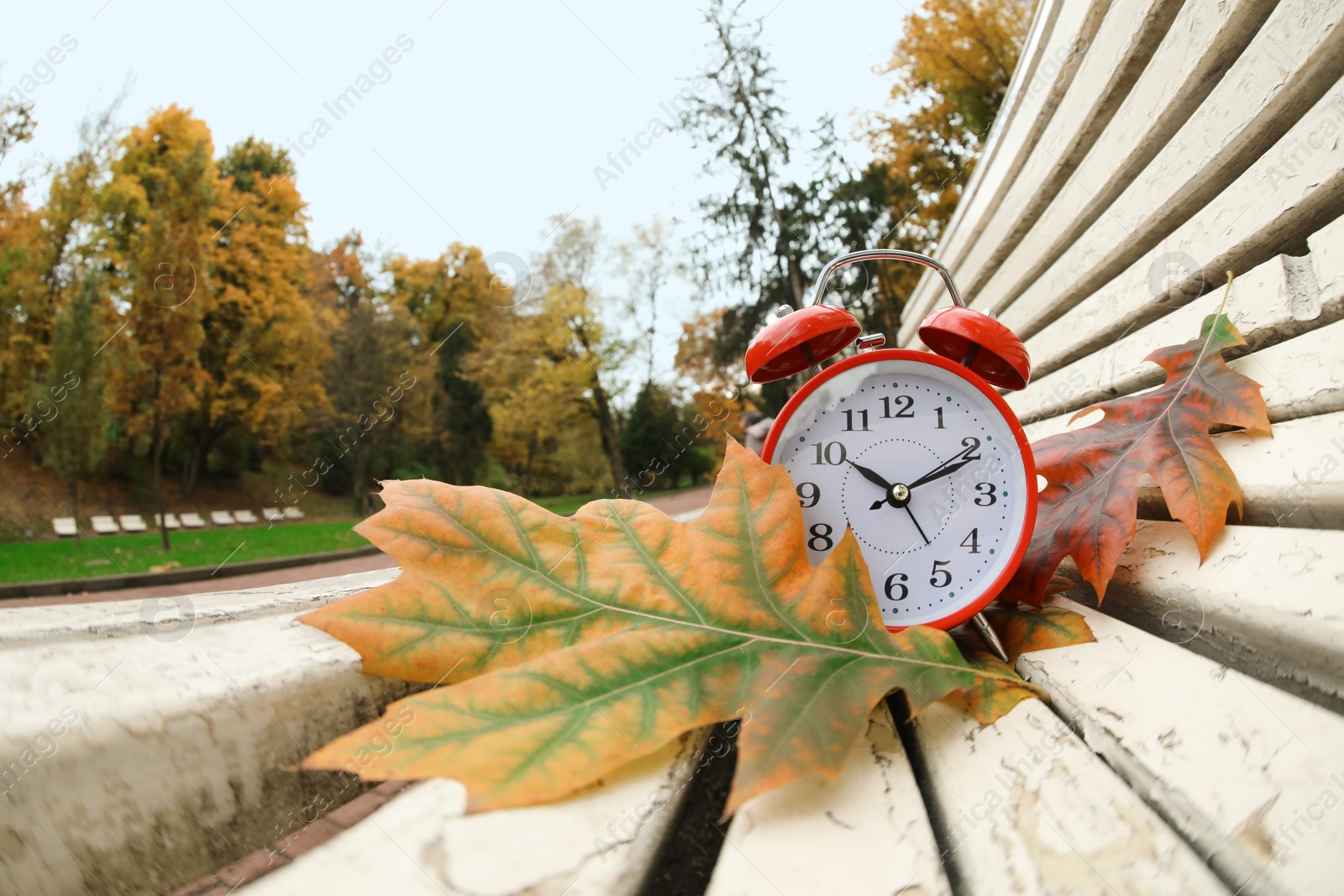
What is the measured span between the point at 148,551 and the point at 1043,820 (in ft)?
46.6

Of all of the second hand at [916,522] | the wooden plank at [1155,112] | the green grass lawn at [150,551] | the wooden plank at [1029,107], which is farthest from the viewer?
the green grass lawn at [150,551]

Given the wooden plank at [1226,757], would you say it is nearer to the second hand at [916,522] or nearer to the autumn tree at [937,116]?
the second hand at [916,522]

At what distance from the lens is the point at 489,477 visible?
21.5 m

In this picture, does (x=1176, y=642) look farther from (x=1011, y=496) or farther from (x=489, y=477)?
(x=489, y=477)

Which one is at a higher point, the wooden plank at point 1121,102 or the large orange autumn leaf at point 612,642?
the wooden plank at point 1121,102

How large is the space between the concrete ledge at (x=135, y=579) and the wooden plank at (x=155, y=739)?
20.7ft

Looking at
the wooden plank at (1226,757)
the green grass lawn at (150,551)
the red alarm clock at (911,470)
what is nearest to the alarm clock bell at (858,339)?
the red alarm clock at (911,470)

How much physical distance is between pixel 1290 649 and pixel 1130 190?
1.70 meters

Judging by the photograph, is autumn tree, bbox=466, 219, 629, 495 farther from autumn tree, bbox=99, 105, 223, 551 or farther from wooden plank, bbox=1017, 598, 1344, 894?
wooden plank, bbox=1017, 598, 1344, 894

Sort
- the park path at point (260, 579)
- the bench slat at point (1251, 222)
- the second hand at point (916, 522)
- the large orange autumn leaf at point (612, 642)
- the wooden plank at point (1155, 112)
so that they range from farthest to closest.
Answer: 1. the park path at point (260, 579)
2. the wooden plank at point (1155, 112)
3. the second hand at point (916, 522)
4. the bench slat at point (1251, 222)
5. the large orange autumn leaf at point (612, 642)

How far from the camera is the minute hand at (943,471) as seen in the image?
1.15 m

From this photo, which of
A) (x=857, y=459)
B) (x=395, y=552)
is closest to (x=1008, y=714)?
(x=857, y=459)

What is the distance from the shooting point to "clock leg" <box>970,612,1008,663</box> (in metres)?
1.00

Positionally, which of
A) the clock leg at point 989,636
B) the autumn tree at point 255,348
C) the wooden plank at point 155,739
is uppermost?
the autumn tree at point 255,348
